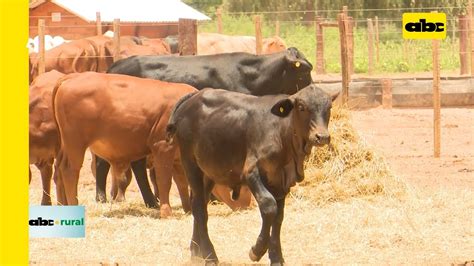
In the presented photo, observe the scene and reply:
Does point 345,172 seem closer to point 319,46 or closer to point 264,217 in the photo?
point 264,217

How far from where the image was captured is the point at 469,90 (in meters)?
21.8

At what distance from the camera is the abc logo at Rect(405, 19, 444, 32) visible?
15.8 meters

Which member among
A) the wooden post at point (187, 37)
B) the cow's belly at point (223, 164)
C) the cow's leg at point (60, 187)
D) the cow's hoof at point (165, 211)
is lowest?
the cow's hoof at point (165, 211)

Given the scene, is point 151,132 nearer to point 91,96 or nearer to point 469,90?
point 91,96

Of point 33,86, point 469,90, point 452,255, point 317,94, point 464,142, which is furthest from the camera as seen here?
point 469,90

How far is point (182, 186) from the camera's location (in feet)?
42.0

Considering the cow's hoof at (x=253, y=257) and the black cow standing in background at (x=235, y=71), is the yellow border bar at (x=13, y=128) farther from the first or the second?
the black cow standing in background at (x=235, y=71)

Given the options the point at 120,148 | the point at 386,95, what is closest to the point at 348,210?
the point at 120,148

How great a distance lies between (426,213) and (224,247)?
2460mm

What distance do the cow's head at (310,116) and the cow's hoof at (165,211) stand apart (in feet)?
11.0

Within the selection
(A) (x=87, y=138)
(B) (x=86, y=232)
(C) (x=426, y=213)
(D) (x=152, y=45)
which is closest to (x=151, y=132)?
(A) (x=87, y=138)

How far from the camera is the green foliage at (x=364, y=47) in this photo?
3069cm

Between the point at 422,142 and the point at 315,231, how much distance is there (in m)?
7.16

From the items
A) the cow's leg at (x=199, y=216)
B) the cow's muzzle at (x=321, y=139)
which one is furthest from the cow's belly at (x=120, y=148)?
the cow's muzzle at (x=321, y=139)
